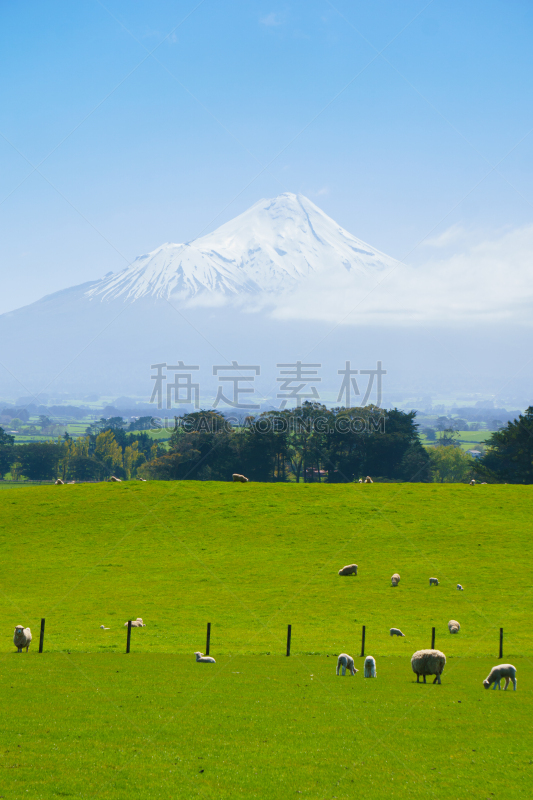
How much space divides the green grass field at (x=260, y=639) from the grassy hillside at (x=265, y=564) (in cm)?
22

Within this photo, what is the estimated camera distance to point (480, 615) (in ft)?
103

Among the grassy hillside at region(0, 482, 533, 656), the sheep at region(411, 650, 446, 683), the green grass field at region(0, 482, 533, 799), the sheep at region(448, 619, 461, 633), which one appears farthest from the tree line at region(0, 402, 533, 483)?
the sheep at region(411, 650, 446, 683)

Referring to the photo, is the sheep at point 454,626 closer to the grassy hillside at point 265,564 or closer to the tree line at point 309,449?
the grassy hillside at point 265,564

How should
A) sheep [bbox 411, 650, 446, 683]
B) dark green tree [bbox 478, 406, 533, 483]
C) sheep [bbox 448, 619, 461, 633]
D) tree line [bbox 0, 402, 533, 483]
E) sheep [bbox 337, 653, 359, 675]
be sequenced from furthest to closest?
tree line [bbox 0, 402, 533, 483], dark green tree [bbox 478, 406, 533, 483], sheep [bbox 448, 619, 461, 633], sheep [bbox 337, 653, 359, 675], sheep [bbox 411, 650, 446, 683]

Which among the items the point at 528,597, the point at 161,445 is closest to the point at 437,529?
the point at 528,597

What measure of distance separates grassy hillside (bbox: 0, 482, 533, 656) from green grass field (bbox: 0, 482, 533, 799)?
216 mm

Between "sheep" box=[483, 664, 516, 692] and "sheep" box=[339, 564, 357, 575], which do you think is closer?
"sheep" box=[483, 664, 516, 692]

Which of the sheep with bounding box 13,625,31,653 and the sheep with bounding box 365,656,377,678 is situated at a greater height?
the sheep with bounding box 365,656,377,678

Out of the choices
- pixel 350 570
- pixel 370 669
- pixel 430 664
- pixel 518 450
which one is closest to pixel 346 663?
pixel 370 669

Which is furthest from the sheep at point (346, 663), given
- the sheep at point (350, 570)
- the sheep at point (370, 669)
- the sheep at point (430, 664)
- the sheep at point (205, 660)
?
the sheep at point (350, 570)

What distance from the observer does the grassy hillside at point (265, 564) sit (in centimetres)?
2777

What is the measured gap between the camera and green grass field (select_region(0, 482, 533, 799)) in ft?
34.0

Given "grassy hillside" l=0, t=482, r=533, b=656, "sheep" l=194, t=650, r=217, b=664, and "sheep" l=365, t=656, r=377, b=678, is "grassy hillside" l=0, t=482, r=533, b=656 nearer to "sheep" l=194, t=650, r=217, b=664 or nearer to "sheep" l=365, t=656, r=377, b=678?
"sheep" l=194, t=650, r=217, b=664

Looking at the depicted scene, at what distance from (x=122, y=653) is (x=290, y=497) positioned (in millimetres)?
36283
